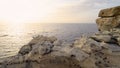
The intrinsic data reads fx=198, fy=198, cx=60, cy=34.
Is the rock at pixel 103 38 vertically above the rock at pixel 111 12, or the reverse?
the rock at pixel 111 12

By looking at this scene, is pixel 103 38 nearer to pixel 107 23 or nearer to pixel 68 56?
pixel 68 56

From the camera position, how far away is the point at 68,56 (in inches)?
773

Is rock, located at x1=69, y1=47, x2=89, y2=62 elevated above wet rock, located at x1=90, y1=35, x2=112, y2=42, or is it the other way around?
wet rock, located at x1=90, y1=35, x2=112, y2=42

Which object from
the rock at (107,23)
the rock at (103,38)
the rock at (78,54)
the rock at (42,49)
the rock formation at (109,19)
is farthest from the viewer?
the rock at (107,23)

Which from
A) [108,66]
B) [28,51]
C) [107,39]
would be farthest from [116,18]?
[28,51]

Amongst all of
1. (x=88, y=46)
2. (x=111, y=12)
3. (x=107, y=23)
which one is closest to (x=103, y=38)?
(x=88, y=46)

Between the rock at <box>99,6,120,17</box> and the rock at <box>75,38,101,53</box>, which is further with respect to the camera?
the rock at <box>99,6,120,17</box>

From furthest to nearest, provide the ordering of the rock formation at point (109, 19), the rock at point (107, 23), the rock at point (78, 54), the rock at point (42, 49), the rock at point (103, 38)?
the rock at point (107, 23), the rock formation at point (109, 19), the rock at point (103, 38), the rock at point (42, 49), the rock at point (78, 54)

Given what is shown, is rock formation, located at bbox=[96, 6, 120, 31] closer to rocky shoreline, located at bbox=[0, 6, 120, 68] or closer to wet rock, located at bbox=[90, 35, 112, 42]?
wet rock, located at bbox=[90, 35, 112, 42]

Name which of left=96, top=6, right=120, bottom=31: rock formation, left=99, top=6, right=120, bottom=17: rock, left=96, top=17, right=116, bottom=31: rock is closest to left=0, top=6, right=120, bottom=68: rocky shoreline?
left=96, top=6, right=120, bottom=31: rock formation

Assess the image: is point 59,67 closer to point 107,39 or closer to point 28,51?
point 28,51

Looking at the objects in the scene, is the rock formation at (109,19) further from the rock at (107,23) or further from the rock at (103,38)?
the rock at (103,38)

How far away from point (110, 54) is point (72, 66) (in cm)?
437

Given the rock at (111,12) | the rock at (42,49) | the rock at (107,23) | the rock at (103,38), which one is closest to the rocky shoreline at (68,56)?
the rock at (42,49)
